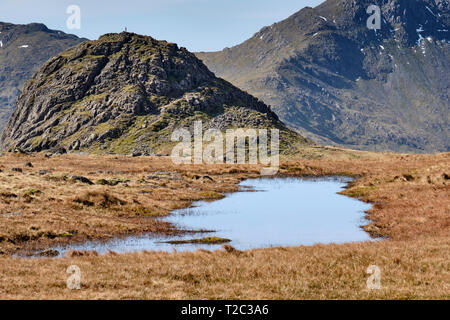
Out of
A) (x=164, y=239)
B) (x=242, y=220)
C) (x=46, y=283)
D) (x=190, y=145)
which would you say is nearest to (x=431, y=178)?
(x=242, y=220)

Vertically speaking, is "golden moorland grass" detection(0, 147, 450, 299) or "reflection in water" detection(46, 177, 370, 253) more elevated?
"golden moorland grass" detection(0, 147, 450, 299)

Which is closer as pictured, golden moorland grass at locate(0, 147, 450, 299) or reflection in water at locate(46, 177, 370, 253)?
golden moorland grass at locate(0, 147, 450, 299)

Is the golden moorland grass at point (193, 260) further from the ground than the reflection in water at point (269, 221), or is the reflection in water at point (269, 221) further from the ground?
the golden moorland grass at point (193, 260)

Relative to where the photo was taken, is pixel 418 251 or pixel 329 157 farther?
pixel 329 157

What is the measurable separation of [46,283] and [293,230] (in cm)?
2982

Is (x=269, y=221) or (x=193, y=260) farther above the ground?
(x=193, y=260)

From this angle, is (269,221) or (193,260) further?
(269,221)

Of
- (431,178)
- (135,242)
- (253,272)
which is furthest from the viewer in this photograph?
(431,178)

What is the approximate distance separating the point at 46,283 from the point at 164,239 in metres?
20.1

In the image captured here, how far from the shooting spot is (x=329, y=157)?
571 feet

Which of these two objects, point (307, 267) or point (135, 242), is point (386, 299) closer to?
point (307, 267)

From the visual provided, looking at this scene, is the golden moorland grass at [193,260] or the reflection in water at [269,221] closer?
the golden moorland grass at [193,260]
